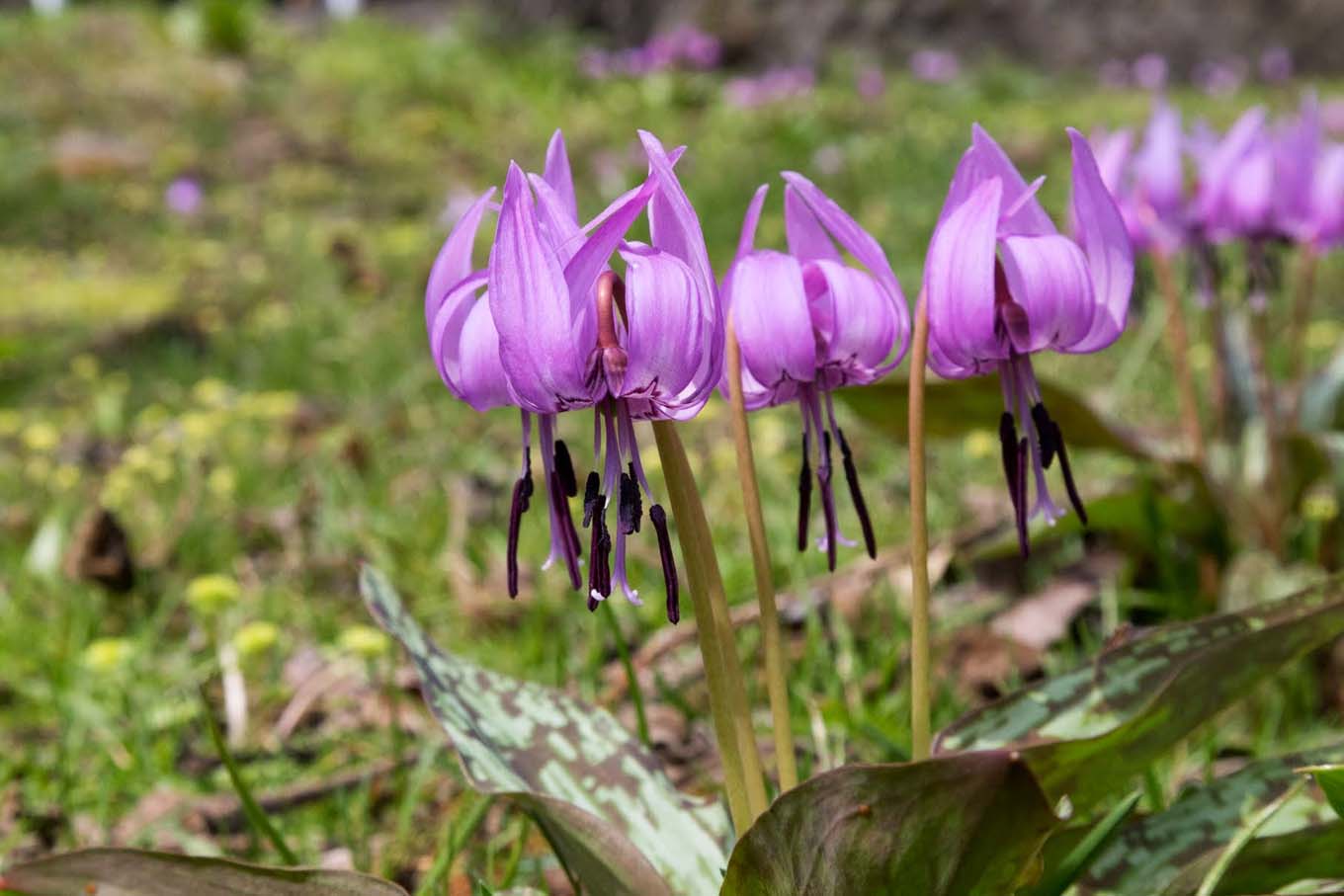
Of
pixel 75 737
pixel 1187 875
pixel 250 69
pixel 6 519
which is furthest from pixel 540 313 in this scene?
pixel 250 69

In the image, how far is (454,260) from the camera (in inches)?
37.9

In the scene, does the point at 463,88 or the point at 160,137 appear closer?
the point at 160,137

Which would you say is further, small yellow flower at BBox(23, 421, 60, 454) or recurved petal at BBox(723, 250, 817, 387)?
small yellow flower at BBox(23, 421, 60, 454)

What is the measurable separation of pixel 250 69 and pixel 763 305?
→ 11.6m

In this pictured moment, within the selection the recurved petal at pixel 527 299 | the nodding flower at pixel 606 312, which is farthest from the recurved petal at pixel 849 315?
the recurved petal at pixel 527 299

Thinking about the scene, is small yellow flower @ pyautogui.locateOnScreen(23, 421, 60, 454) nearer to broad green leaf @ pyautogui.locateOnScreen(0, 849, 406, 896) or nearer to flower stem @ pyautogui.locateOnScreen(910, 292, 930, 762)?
broad green leaf @ pyautogui.locateOnScreen(0, 849, 406, 896)

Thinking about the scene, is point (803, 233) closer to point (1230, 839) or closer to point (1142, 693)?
point (1142, 693)

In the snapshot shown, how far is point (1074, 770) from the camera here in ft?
3.16

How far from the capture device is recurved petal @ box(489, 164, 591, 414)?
0.81m

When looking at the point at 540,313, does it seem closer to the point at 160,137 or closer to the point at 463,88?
the point at 160,137

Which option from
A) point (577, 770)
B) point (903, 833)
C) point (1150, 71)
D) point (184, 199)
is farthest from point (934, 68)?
point (903, 833)

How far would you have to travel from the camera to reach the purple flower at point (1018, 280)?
90cm

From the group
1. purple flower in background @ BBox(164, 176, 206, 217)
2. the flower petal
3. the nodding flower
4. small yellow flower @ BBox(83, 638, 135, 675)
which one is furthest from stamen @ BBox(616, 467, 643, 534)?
purple flower in background @ BBox(164, 176, 206, 217)

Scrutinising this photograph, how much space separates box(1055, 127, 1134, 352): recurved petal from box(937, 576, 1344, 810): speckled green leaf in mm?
281
